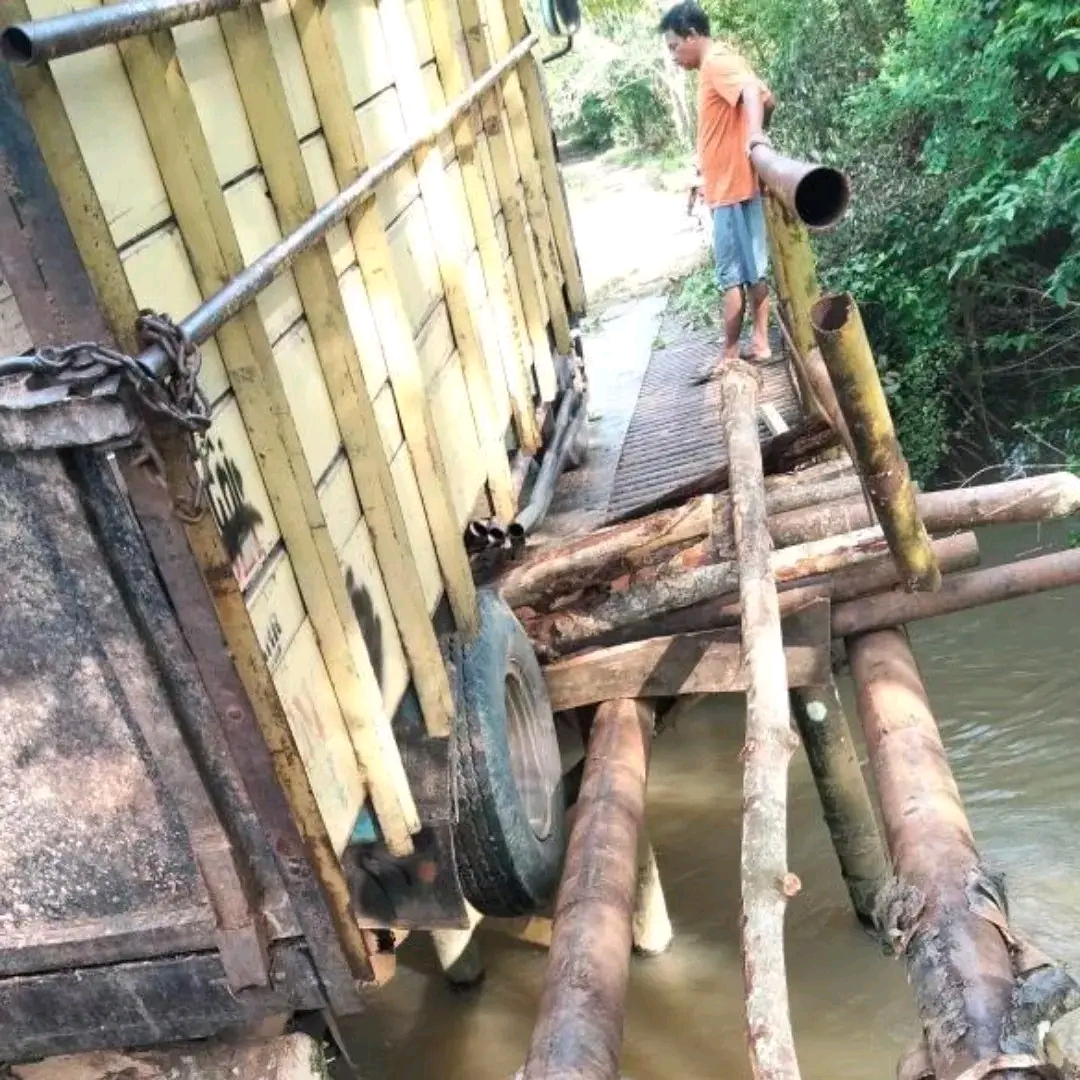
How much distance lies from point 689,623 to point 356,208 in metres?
1.90

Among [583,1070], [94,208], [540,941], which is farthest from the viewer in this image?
[540,941]

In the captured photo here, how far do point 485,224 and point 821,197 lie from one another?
2140mm

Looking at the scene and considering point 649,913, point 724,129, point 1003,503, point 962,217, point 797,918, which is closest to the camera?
point 1003,503

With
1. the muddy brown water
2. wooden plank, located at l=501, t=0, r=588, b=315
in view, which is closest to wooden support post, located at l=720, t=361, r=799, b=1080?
the muddy brown water

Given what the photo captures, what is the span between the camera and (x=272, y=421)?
246 cm

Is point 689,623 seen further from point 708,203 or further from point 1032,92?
point 1032,92

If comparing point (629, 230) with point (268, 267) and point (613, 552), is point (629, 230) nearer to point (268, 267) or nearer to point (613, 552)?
point (613, 552)

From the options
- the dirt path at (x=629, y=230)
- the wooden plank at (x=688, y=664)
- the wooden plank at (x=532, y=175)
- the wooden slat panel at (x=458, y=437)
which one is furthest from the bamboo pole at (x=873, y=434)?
the dirt path at (x=629, y=230)

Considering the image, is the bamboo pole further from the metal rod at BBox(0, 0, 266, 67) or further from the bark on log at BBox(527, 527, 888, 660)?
the metal rod at BBox(0, 0, 266, 67)

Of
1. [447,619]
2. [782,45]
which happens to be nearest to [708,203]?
[447,619]

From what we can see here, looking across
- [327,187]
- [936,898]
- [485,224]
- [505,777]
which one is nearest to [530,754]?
[505,777]

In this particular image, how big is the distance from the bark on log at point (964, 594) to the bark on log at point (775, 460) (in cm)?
95

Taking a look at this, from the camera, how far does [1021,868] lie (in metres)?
5.42

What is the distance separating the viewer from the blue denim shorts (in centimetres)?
620
